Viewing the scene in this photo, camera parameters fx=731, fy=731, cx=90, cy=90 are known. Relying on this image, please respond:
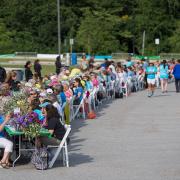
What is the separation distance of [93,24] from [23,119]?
75.2 metres

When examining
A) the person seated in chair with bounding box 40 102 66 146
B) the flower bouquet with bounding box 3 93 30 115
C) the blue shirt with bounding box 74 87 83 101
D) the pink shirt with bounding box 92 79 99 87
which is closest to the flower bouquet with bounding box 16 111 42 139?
the flower bouquet with bounding box 3 93 30 115

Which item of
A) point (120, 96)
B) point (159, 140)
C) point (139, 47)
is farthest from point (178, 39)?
point (159, 140)

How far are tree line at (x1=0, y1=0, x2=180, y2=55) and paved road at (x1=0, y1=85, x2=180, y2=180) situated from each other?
2530 inches

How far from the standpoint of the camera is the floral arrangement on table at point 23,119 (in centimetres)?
1283

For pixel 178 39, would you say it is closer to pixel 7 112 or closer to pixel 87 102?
pixel 87 102

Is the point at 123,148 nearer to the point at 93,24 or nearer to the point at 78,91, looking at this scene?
the point at 78,91

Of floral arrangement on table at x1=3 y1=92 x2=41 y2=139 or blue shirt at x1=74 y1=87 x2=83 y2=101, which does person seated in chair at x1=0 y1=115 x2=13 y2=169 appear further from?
blue shirt at x1=74 y1=87 x2=83 y2=101

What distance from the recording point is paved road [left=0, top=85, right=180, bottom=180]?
12273mm

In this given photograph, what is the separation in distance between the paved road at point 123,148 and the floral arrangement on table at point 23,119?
67cm

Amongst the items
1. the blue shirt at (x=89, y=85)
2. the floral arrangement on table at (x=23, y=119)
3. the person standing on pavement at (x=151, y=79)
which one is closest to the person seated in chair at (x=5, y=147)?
A: the floral arrangement on table at (x=23, y=119)

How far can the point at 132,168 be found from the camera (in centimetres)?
1287

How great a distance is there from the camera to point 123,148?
50.9 ft

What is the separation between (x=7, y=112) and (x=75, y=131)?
217 inches

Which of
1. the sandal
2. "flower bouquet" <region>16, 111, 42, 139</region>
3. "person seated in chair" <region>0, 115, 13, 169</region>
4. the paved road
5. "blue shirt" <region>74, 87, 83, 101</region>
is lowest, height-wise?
the paved road
